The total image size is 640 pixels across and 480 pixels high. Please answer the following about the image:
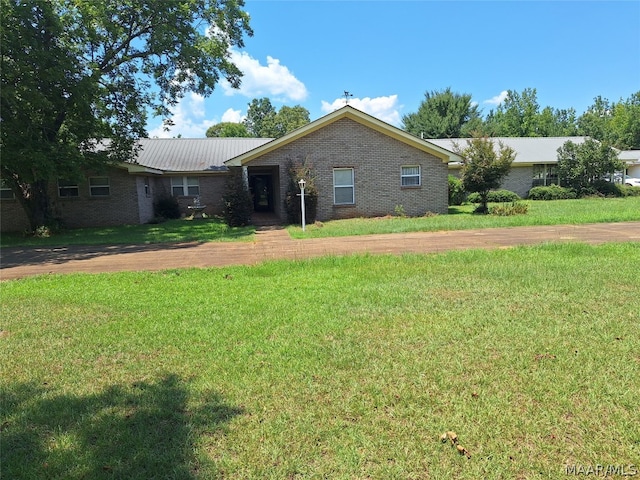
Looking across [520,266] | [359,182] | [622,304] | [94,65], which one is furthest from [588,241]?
[94,65]

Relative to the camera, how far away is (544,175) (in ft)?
100

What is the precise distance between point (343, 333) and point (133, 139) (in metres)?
19.0

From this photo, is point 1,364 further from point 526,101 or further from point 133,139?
point 526,101

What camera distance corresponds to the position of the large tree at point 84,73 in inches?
554

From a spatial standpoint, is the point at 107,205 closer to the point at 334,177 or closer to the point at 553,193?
the point at 334,177

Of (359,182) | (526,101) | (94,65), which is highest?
(526,101)

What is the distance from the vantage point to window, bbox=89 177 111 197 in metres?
21.1

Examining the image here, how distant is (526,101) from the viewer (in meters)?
65.9

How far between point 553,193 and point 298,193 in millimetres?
18613

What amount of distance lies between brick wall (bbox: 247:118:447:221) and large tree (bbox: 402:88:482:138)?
3158 centimetres

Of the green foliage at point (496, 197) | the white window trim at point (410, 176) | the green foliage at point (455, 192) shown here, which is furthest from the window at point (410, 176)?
the green foliage at point (496, 197)

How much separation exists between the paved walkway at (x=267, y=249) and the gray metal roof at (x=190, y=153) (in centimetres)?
1177

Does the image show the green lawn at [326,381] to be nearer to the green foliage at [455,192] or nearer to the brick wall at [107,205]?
the brick wall at [107,205]

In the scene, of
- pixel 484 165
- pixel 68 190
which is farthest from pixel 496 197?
pixel 68 190
